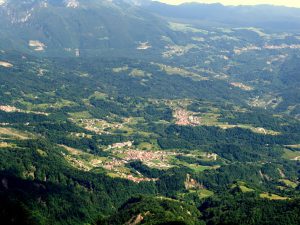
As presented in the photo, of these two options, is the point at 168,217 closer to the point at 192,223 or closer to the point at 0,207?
the point at 192,223

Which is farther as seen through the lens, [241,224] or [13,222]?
[241,224]

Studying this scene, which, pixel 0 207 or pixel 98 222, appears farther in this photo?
pixel 98 222

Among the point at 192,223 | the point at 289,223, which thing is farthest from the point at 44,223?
the point at 289,223

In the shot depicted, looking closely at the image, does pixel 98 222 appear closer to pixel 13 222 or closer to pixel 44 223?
pixel 44 223

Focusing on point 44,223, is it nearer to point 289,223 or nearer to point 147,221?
point 147,221

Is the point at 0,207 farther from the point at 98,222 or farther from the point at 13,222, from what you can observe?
the point at 98,222

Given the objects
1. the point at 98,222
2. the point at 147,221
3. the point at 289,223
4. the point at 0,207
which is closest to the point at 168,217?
the point at 147,221

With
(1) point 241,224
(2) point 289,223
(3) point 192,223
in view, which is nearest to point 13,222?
(3) point 192,223
